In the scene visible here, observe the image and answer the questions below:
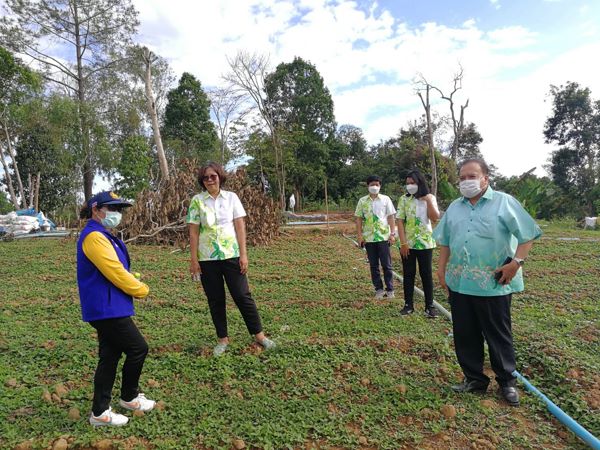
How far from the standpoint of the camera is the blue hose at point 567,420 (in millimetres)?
2354

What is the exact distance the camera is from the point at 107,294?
248 centimetres

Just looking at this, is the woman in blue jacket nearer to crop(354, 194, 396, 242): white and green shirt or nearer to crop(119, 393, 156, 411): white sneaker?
crop(119, 393, 156, 411): white sneaker

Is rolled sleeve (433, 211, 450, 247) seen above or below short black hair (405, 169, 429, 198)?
below

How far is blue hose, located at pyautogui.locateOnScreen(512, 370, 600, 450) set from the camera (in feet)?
7.72

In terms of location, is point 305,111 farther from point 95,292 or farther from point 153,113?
point 95,292

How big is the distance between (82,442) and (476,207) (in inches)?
111

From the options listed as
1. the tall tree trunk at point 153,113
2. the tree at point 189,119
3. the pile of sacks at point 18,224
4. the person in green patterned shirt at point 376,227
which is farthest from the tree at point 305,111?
the person in green patterned shirt at point 376,227

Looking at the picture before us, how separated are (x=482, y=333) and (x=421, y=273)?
1724 millimetres

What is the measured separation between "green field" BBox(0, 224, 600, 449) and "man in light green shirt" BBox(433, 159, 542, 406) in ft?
0.86

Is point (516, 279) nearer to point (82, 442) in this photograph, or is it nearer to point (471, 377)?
point (471, 377)

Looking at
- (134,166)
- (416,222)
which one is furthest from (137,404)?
(134,166)

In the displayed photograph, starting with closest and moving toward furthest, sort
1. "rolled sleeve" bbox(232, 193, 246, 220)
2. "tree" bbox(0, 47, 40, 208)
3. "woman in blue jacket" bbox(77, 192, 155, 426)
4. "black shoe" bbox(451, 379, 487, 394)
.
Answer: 1. "woman in blue jacket" bbox(77, 192, 155, 426)
2. "black shoe" bbox(451, 379, 487, 394)
3. "rolled sleeve" bbox(232, 193, 246, 220)
4. "tree" bbox(0, 47, 40, 208)

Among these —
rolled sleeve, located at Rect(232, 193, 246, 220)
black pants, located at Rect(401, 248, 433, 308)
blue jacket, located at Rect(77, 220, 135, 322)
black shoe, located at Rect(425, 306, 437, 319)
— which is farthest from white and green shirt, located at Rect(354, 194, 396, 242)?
blue jacket, located at Rect(77, 220, 135, 322)

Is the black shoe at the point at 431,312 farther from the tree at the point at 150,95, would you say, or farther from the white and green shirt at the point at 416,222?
the tree at the point at 150,95
